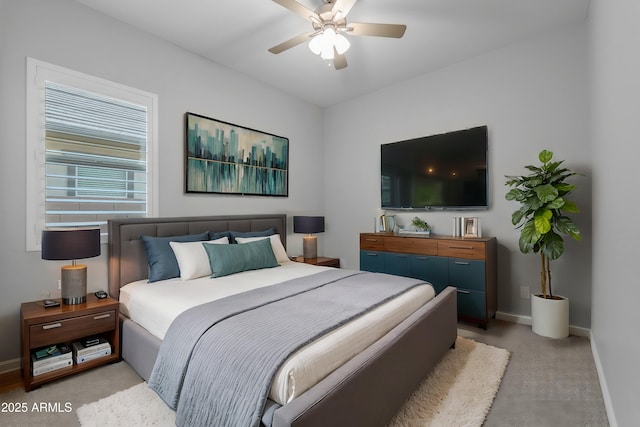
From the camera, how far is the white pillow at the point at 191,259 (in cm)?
275

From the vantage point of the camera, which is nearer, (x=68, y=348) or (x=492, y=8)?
(x=68, y=348)

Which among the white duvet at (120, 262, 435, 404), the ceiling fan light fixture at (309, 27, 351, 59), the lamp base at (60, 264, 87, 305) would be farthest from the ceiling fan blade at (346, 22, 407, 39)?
the lamp base at (60, 264, 87, 305)

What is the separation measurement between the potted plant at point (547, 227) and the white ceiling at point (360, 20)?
132 centimetres

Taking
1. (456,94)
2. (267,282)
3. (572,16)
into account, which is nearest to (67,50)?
(267,282)

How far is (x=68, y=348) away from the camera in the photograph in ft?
7.63

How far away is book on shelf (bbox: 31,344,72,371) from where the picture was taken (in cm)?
211

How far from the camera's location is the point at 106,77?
278cm

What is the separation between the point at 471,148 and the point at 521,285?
1.64m

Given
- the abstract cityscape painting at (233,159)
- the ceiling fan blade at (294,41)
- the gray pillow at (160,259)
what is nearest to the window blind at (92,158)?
the gray pillow at (160,259)

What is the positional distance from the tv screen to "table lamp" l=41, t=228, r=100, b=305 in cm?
341

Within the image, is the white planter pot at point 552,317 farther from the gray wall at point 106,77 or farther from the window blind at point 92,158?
the window blind at point 92,158

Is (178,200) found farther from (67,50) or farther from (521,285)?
(521,285)

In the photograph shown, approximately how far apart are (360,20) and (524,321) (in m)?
3.56

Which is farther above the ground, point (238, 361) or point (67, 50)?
point (67, 50)
